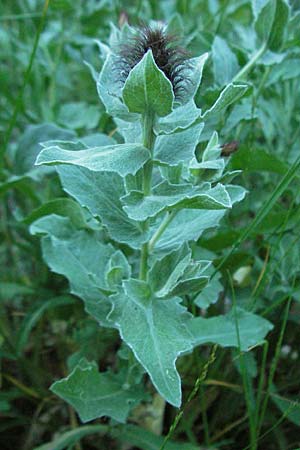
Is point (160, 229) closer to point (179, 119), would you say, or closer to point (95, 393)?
point (179, 119)

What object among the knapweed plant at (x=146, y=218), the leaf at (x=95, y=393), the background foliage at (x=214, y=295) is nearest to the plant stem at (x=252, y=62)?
the background foliage at (x=214, y=295)

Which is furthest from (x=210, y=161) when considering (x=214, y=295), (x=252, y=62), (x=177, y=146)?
(x=252, y=62)

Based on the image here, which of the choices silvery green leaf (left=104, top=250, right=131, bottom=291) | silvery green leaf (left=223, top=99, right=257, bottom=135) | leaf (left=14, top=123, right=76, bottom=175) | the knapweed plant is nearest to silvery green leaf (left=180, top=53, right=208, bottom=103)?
the knapweed plant

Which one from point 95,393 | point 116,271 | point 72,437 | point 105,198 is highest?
point 105,198

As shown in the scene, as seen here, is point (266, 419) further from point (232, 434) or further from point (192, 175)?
point (192, 175)

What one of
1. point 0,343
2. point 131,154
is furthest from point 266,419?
point 131,154

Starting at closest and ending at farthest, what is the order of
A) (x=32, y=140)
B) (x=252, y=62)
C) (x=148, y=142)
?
(x=148, y=142)
(x=252, y=62)
(x=32, y=140)

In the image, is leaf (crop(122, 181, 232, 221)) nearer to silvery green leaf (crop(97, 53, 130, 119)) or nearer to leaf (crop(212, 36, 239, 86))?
silvery green leaf (crop(97, 53, 130, 119))
